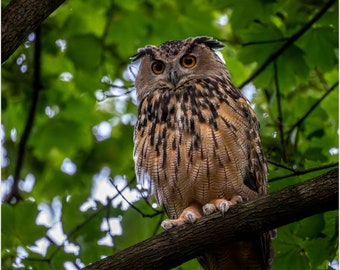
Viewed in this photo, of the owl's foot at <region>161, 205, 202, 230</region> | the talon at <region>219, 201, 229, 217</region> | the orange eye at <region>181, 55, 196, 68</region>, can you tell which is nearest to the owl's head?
the orange eye at <region>181, 55, 196, 68</region>

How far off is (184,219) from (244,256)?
517 mm

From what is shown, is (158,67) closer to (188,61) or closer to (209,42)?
(188,61)

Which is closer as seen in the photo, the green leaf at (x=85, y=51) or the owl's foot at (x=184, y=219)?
the owl's foot at (x=184, y=219)

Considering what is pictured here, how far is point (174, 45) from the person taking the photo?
14.9 ft

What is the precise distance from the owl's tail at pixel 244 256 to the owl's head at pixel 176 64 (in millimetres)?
942

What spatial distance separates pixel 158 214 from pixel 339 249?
106cm

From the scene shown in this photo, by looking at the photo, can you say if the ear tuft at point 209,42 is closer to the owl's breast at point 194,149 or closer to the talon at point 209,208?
the owl's breast at point 194,149

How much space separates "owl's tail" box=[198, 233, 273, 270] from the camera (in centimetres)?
393

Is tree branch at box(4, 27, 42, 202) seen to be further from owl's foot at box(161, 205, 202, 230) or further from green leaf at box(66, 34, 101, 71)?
owl's foot at box(161, 205, 202, 230)

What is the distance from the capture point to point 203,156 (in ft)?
12.4

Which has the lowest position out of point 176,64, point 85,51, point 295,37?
point 176,64

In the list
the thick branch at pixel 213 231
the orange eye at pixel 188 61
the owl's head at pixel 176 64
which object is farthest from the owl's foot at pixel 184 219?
the orange eye at pixel 188 61

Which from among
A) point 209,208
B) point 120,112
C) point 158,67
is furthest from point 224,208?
point 120,112

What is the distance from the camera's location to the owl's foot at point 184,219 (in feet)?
11.6
